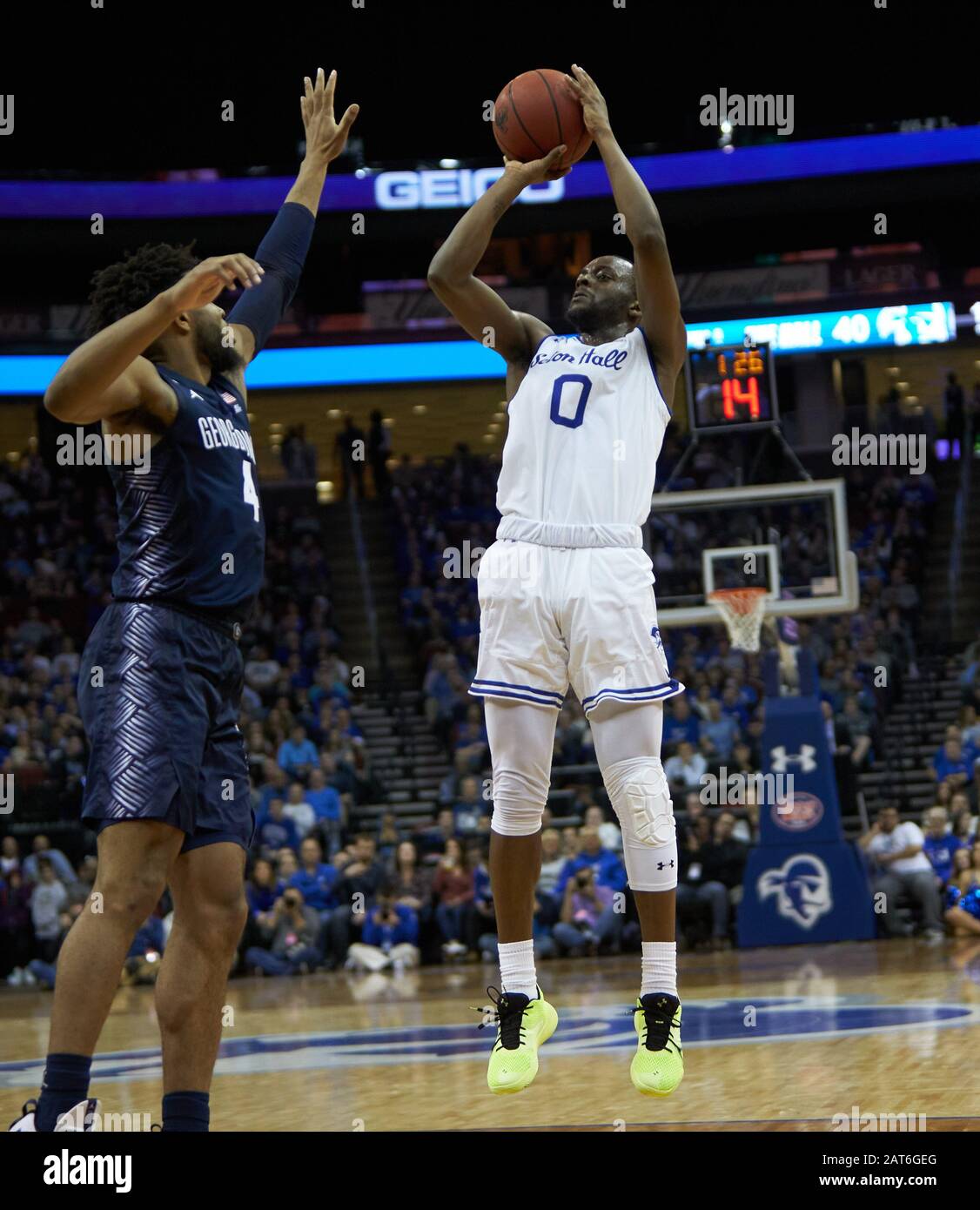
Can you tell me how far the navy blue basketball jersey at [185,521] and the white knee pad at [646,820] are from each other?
1.40 metres

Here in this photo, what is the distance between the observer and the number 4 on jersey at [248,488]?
4.50 m

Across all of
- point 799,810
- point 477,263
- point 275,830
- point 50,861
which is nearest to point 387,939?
point 275,830

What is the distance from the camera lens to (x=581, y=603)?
4.99m

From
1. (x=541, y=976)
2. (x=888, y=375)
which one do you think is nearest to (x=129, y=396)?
(x=541, y=976)

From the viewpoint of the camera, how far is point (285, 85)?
76.9 ft

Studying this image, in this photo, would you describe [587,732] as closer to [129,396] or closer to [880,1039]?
[880,1039]

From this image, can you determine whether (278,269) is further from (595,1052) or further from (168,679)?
(595,1052)

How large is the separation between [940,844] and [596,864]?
10.1ft

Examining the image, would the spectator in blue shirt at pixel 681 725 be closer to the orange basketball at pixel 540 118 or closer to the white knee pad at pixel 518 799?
the white knee pad at pixel 518 799

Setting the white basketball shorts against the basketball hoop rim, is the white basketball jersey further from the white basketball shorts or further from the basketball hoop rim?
the basketball hoop rim

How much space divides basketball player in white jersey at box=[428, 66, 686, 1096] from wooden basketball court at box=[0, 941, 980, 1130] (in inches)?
27.8

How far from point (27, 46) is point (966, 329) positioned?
14299mm

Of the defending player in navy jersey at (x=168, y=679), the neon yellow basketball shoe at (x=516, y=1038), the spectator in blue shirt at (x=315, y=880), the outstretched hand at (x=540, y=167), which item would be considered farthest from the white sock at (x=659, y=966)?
the spectator in blue shirt at (x=315, y=880)

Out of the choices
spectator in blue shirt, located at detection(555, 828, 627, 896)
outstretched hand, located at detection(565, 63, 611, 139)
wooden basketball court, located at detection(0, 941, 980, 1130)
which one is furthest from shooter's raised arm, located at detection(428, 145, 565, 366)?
spectator in blue shirt, located at detection(555, 828, 627, 896)
